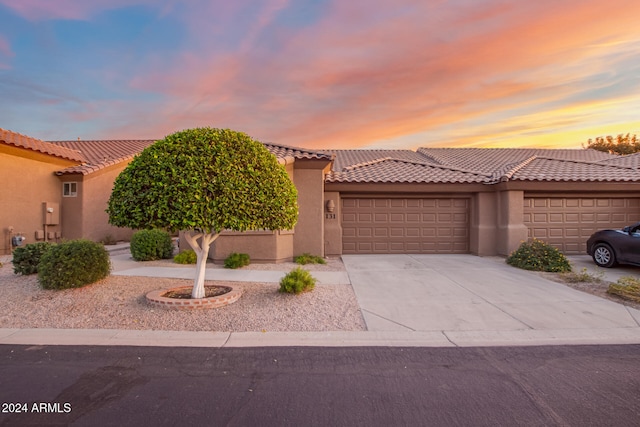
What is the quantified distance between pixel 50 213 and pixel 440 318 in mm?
17227

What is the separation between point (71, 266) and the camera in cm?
Result: 725

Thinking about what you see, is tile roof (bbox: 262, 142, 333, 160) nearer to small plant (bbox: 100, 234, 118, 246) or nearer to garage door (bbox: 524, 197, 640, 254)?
garage door (bbox: 524, 197, 640, 254)

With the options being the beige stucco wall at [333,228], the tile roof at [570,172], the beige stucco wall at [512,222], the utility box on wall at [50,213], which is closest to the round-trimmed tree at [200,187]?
the beige stucco wall at [333,228]

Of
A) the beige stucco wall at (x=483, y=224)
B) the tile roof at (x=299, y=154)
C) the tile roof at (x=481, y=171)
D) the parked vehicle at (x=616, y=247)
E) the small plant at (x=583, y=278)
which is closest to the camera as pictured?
the small plant at (x=583, y=278)

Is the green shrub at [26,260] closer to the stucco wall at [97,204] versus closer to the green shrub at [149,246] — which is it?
the green shrub at [149,246]

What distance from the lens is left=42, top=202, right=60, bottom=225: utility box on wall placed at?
15711 mm

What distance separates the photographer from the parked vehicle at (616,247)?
10156 mm

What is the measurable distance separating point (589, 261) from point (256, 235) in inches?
446

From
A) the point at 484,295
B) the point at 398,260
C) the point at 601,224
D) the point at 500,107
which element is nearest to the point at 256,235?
the point at 398,260

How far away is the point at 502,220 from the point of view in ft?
44.0

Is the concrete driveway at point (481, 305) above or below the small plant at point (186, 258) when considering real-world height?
below

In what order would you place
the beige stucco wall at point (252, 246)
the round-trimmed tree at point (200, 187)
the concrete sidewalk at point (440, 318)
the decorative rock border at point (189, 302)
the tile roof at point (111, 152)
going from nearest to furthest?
the concrete sidewalk at point (440, 318), the round-trimmed tree at point (200, 187), the decorative rock border at point (189, 302), the beige stucco wall at point (252, 246), the tile roof at point (111, 152)

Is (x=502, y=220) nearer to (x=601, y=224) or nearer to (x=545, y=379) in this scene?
(x=601, y=224)

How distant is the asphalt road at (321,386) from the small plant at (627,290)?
9.27ft
